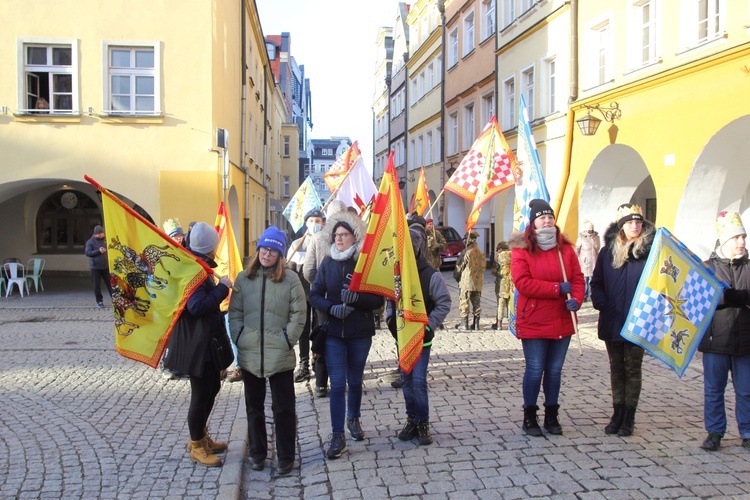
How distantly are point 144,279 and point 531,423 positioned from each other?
10.5 ft

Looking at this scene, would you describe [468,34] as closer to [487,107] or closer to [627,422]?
[487,107]

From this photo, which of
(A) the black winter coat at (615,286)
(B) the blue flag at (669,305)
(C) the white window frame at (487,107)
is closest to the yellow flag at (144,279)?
(A) the black winter coat at (615,286)

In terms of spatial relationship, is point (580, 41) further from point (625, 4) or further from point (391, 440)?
point (391, 440)

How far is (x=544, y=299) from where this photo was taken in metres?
5.09

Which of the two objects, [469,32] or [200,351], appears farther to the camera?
[469,32]

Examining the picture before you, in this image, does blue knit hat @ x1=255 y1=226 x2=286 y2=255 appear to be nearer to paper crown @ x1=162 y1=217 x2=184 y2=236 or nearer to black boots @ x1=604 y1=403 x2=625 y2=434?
black boots @ x1=604 y1=403 x2=625 y2=434

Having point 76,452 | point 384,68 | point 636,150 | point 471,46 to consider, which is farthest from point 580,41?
point 384,68

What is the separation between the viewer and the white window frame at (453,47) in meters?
27.8

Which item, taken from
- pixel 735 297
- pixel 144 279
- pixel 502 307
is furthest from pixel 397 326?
pixel 502 307

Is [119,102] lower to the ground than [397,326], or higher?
higher

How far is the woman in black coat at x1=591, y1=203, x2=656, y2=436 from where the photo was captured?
202 inches

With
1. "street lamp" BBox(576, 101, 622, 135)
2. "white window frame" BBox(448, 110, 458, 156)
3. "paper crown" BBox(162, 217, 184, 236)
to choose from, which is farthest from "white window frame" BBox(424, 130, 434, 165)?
"paper crown" BBox(162, 217, 184, 236)

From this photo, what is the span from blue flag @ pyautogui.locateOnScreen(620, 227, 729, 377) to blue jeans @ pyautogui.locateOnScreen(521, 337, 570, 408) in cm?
52

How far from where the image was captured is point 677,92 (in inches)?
490
